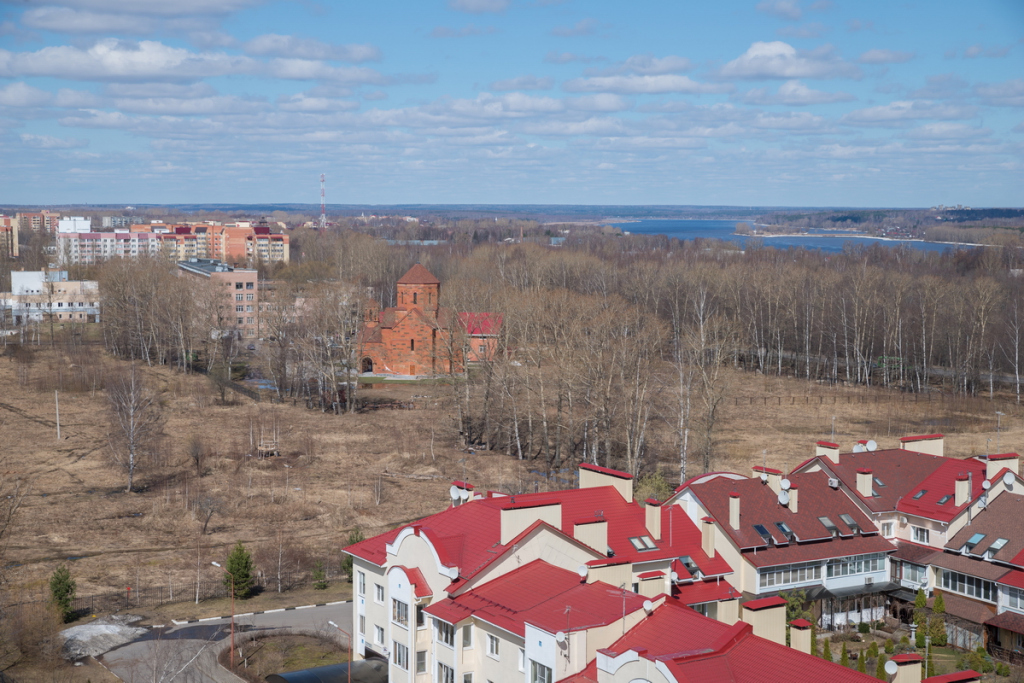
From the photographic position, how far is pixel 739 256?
405ft

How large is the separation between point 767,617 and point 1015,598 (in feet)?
32.1

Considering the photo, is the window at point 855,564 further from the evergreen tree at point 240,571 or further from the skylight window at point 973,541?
the evergreen tree at point 240,571

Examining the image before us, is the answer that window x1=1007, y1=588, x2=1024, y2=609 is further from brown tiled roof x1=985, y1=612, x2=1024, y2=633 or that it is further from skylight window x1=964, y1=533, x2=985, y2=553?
skylight window x1=964, y1=533, x2=985, y2=553

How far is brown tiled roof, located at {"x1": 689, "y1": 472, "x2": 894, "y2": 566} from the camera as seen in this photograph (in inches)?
947

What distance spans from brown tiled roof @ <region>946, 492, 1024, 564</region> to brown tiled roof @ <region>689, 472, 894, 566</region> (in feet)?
6.33

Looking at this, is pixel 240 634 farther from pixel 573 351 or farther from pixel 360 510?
pixel 573 351

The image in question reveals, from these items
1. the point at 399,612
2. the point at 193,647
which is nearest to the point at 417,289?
the point at 193,647

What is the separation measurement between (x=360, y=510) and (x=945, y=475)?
18.9 metres

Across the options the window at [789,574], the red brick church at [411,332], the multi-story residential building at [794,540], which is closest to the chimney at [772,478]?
the multi-story residential building at [794,540]

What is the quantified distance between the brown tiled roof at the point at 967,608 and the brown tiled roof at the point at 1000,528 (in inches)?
47.2

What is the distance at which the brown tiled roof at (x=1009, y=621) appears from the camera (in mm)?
21969

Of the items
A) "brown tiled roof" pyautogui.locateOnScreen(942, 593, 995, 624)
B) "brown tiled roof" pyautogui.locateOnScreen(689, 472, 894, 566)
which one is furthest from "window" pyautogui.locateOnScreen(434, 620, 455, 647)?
"brown tiled roof" pyautogui.locateOnScreen(942, 593, 995, 624)

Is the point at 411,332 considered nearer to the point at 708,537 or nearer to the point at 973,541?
the point at 708,537

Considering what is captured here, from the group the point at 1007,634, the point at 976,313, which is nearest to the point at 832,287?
the point at 976,313
